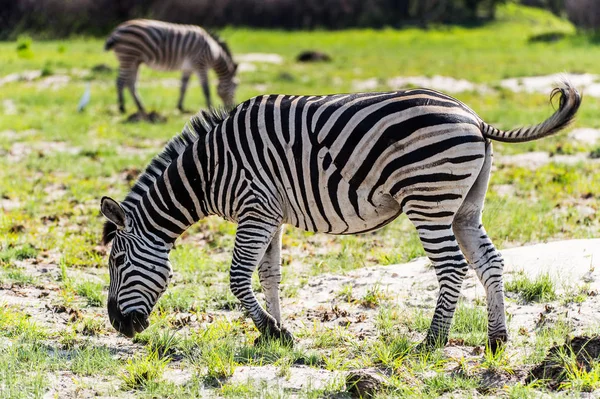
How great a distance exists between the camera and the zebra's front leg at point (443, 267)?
18.4 ft

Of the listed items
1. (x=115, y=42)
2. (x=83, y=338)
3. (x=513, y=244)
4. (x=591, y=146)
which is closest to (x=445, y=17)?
(x=115, y=42)

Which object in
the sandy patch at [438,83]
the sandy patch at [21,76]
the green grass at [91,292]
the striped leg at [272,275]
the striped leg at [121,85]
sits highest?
the sandy patch at [438,83]

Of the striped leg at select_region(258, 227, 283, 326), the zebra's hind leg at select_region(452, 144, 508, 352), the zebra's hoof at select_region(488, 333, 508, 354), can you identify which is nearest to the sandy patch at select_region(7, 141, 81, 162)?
the striped leg at select_region(258, 227, 283, 326)

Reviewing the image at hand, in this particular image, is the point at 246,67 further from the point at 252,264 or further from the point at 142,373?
the point at 142,373

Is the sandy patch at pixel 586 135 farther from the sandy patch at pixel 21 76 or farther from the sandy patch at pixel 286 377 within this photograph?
the sandy patch at pixel 21 76

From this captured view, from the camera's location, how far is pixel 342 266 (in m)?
8.20

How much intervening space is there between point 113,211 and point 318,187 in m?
1.62

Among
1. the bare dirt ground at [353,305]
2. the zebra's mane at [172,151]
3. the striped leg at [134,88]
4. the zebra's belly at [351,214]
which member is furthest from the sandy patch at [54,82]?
the zebra's belly at [351,214]

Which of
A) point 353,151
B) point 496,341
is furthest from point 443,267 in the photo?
point 353,151

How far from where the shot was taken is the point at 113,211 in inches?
237

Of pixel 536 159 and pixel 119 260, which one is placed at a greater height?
pixel 536 159

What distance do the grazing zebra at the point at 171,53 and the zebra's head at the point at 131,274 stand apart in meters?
12.9

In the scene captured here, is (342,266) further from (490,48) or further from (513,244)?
(490,48)

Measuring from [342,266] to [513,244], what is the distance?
1.94 metres
